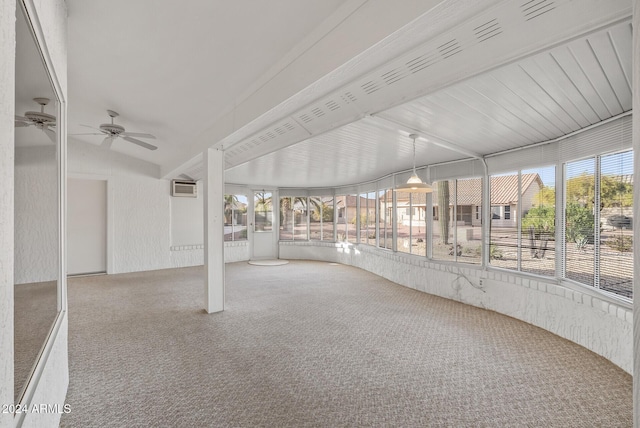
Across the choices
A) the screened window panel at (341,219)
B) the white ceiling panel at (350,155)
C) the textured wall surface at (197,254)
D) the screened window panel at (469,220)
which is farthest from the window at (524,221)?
the textured wall surface at (197,254)

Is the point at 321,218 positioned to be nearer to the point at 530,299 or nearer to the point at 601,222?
the point at 530,299

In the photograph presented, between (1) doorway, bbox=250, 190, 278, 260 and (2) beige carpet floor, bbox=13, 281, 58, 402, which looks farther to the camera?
(1) doorway, bbox=250, 190, 278, 260

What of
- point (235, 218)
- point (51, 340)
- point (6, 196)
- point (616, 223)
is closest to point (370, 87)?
point (6, 196)

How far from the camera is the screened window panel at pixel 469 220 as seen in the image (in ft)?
17.1

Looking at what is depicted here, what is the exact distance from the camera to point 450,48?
5.83ft

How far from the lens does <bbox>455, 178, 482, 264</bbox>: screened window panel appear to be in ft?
17.1

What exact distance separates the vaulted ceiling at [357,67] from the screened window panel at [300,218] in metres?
6.12

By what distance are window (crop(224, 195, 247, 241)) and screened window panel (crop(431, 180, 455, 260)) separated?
6209 mm

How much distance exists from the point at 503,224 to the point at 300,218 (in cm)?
671

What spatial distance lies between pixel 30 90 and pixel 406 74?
6.85ft

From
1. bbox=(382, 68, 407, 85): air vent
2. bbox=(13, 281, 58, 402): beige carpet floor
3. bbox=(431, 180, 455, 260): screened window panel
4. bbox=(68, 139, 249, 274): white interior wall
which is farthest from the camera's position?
bbox=(68, 139, 249, 274): white interior wall

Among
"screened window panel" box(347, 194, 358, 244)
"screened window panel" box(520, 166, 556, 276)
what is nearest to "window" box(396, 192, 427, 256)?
"screened window panel" box(520, 166, 556, 276)

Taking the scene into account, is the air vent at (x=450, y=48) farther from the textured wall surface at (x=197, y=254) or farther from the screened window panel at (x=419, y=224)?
the textured wall surface at (x=197, y=254)

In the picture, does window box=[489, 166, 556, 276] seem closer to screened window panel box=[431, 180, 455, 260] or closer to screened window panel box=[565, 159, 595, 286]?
screened window panel box=[565, 159, 595, 286]
